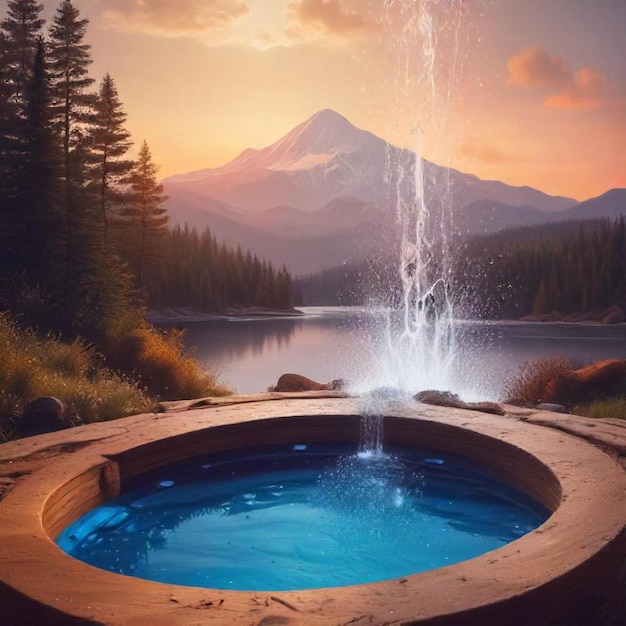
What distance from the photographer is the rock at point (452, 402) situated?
5.52 meters

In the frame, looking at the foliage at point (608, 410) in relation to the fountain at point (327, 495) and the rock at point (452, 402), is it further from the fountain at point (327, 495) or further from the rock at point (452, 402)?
the fountain at point (327, 495)

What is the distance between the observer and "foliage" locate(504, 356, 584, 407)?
31.4ft

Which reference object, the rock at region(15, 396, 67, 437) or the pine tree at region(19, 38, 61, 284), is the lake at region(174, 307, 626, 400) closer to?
the pine tree at region(19, 38, 61, 284)

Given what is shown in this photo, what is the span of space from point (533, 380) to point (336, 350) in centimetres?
1486

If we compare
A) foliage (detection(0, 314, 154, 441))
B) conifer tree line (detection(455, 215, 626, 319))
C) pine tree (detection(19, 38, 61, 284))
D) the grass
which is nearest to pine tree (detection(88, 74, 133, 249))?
pine tree (detection(19, 38, 61, 284))

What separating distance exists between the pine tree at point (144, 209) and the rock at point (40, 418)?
17998 mm

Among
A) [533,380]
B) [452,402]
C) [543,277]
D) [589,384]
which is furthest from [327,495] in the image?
[543,277]

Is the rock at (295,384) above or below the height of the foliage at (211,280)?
below

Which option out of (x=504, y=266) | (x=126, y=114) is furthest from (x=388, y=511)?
(x=504, y=266)

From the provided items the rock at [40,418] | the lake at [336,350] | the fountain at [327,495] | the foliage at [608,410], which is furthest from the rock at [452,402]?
the lake at [336,350]

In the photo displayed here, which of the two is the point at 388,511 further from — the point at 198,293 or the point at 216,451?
the point at 198,293

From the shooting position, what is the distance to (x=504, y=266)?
169 feet

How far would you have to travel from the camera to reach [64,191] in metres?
13.5

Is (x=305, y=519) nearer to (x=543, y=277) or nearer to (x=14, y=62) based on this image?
(x=14, y=62)
